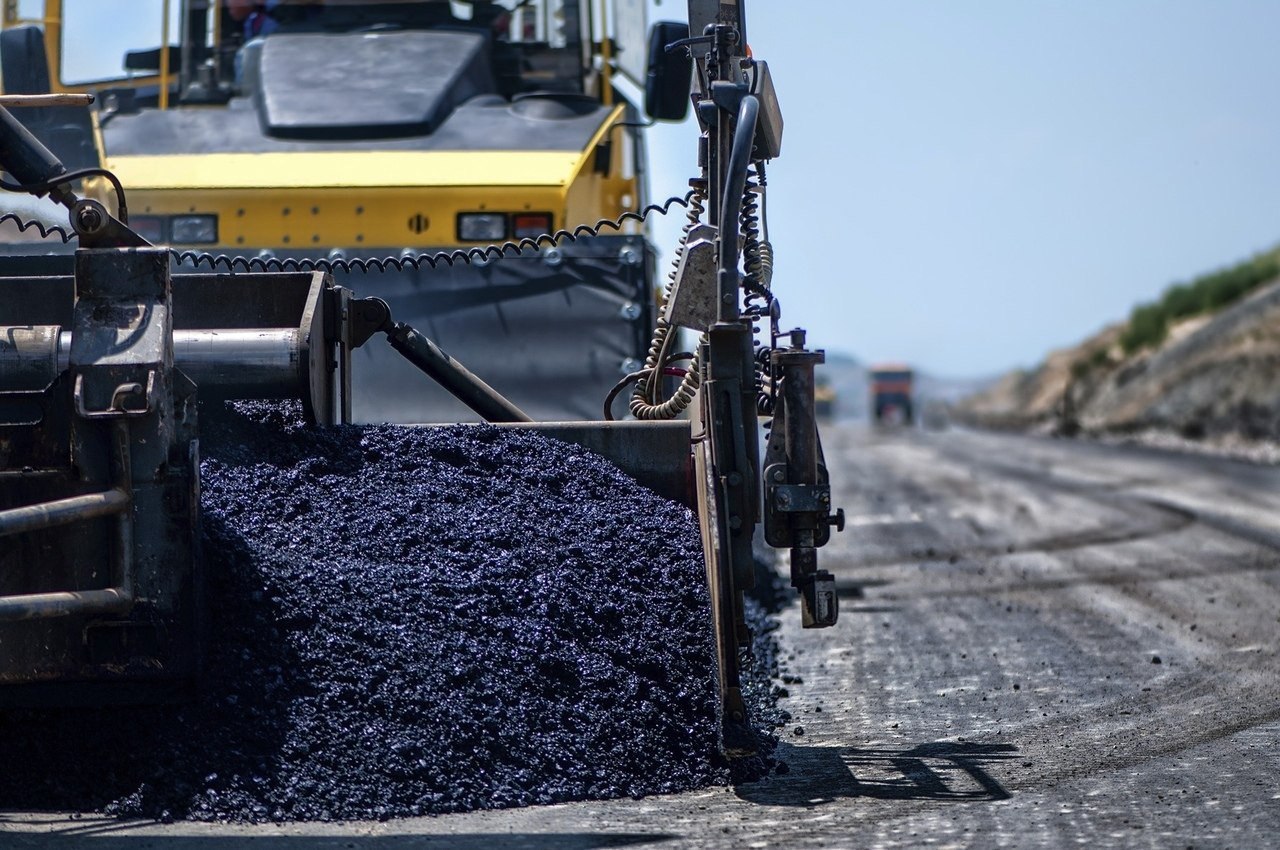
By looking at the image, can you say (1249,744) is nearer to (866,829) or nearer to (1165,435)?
(866,829)

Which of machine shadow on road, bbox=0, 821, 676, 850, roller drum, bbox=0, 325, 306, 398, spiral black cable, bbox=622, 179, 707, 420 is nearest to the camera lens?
machine shadow on road, bbox=0, 821, 676, 850

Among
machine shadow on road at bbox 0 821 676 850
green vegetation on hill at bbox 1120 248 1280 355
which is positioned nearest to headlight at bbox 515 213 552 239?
machine shadow on road at bbox 0 821 676 850

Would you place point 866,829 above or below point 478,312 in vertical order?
below

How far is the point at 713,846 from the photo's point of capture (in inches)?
151

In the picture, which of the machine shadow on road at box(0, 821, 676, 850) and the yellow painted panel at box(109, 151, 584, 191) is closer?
the machine shadow on road at box(0, 821, 676, 850)

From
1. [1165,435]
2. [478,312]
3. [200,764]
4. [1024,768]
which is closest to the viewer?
[200,764]

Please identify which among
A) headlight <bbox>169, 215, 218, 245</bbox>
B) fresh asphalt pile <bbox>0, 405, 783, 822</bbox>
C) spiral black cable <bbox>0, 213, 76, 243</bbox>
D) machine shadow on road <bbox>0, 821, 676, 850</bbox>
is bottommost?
machine shadow on road <bbox>0, 821, 676, 850</bbox>

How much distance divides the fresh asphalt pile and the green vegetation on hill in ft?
153

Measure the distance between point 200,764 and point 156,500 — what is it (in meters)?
0.66

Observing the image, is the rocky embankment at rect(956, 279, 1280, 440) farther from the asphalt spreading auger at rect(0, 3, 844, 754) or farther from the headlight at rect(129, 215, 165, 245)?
the asphalt spreading auger at rect(0, 3, 844, 754)

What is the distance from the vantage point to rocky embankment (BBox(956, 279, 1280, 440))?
32.5 meters

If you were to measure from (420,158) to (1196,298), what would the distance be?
49739mm

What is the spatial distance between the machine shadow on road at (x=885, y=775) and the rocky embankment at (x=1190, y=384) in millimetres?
26600

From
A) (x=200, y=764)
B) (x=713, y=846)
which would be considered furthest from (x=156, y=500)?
(x=713, y=846)
